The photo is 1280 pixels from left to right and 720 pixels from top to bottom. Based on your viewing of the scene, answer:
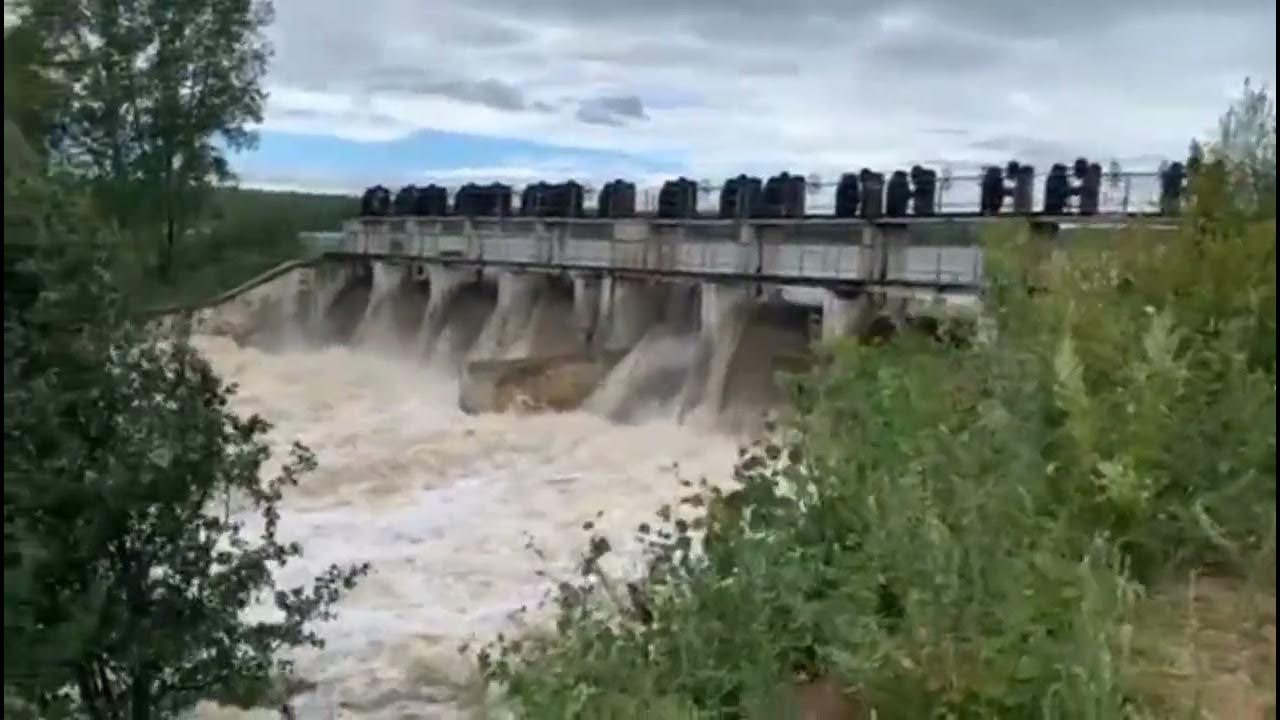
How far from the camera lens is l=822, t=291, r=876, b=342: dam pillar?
1741cm

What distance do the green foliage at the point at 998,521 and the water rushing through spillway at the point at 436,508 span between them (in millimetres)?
3367

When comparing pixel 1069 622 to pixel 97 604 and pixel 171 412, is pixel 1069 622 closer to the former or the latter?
pixel 97 604

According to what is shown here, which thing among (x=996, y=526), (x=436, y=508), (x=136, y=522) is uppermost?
(x=996, y=526)

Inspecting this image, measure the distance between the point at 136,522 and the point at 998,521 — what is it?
4.65 metres

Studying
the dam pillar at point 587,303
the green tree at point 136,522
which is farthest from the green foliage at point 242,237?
the green tree at point 136,522

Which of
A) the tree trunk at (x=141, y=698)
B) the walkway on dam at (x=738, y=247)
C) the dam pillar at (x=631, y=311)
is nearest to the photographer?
the tree trunk at (x=141, y=698)

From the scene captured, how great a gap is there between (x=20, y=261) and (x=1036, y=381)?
10.3ft

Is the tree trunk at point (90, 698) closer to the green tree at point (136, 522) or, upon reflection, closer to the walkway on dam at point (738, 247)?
the green tree at point (136, 522)

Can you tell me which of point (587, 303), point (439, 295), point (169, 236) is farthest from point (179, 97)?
point (587, 303)

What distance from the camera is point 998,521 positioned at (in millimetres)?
4777

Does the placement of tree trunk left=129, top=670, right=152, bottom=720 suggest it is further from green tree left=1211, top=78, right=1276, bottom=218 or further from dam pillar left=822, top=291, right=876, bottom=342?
dam pillar left=822, top=291, right=876, bottom=342

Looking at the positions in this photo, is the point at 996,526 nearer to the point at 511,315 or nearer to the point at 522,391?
the point at 522,391

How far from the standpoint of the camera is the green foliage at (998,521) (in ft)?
13.6

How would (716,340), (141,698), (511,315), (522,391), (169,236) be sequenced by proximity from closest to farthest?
(141,698) → (716,340) → (522,391) → (511,315) → (169,236)
